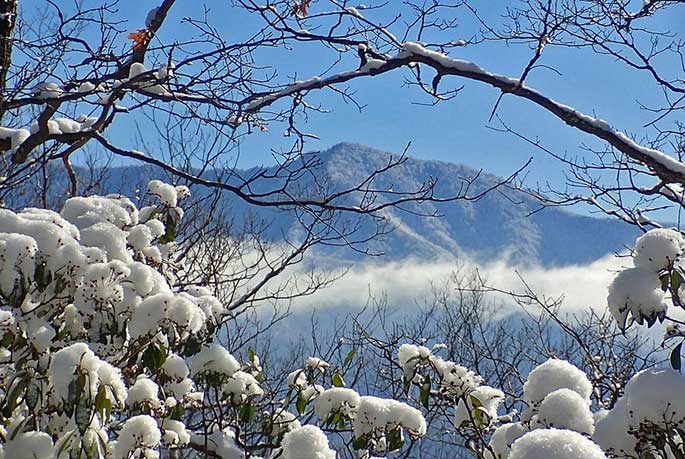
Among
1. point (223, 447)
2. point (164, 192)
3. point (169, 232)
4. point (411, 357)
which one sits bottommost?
point (223, 447)

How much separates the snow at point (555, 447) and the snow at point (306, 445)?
80 cm

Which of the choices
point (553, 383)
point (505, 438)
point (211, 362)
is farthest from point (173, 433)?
point (553, 383)

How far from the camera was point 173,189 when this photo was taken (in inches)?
110

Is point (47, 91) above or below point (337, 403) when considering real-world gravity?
above

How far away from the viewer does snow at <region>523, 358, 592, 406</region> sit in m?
1.66

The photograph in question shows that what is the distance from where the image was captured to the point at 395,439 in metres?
2.02

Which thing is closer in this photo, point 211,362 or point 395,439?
point 395,439

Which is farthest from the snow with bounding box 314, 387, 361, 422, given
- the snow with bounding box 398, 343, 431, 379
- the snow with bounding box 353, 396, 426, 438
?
the snow with bounding box 398, 343, 431, 379

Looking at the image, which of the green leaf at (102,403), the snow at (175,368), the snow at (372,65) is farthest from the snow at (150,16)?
the green leaf at (102,403)

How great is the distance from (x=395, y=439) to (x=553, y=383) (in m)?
0.57

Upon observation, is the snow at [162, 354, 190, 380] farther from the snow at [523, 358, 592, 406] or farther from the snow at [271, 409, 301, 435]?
the snow at [523, 358, 592, 406]

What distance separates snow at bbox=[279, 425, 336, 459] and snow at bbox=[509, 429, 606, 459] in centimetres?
80

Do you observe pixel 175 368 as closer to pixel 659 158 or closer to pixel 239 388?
pixel 239 388

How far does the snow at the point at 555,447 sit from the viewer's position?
96 cm
